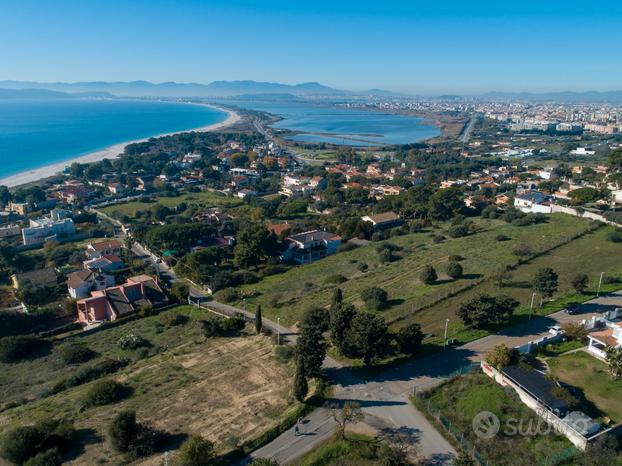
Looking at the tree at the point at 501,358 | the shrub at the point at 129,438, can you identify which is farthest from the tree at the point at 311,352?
the tree at the point at 501,358

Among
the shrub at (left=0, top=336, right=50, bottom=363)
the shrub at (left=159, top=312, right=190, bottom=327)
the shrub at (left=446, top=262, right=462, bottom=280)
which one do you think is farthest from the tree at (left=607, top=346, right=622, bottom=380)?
the shrub at (left=0, top=336, right=50, bottom=363)

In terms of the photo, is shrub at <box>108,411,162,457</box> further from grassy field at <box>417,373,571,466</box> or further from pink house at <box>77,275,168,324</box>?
pink house at <box>77,275,168,324</box>

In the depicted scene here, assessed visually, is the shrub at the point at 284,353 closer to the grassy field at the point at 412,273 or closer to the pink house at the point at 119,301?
the grassy field at the point at 412,273

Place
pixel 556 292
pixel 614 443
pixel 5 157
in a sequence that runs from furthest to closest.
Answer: pixel 5 157
pixel 556 292
pixel 614 443

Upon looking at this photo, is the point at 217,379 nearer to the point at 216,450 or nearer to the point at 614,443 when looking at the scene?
the point at 216,450

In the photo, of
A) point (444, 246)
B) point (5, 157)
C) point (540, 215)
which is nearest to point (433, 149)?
point (540, 215)

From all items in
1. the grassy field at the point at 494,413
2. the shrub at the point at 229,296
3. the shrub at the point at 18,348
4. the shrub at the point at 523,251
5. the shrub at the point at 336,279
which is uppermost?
the shrub at the point at 523,251
